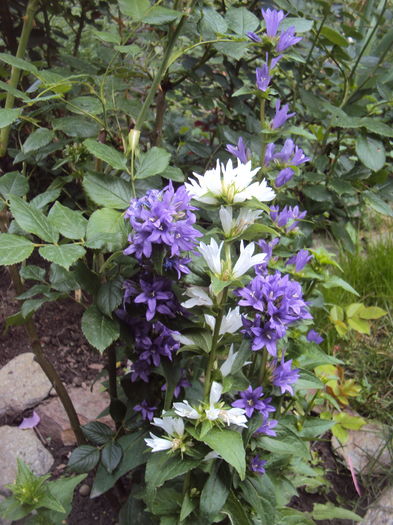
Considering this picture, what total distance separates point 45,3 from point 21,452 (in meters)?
1.37

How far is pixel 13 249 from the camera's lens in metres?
0.85

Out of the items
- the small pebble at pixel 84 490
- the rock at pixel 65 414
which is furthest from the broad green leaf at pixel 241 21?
the small pebble at pixel 84 490

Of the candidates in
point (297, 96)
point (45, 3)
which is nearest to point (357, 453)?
point (297, 96)

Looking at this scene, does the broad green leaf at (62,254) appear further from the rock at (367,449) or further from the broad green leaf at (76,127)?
the rock at (367,449)

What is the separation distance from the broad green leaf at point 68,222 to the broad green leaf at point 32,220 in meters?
0.01

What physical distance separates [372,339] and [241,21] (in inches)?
52.7

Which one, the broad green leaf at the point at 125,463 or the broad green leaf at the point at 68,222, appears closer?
the broad green leaf at the point at 68,222

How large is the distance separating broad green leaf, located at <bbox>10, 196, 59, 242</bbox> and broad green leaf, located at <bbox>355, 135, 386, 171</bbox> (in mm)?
1038

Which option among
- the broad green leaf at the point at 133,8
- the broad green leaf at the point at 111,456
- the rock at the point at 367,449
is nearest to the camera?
the broad green leaf at the point at 133,8

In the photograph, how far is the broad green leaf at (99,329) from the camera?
36.2 inches

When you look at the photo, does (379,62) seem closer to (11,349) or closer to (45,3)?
(45,3)

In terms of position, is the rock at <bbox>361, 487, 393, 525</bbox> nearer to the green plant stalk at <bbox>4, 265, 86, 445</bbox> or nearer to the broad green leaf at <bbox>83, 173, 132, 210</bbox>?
the green plant stalk at <bbox>4, 265, 86, 445</bbox>

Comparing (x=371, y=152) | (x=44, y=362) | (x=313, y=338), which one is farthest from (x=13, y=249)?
(x=371, y=152)

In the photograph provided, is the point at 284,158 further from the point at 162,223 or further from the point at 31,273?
the point at 31,273
